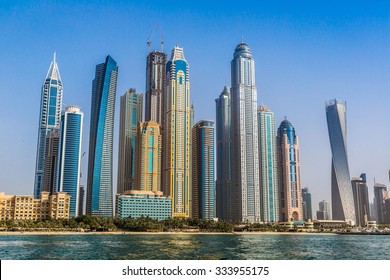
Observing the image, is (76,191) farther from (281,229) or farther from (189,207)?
(281,229)

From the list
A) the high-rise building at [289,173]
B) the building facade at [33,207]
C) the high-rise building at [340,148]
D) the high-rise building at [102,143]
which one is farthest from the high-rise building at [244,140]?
the building facade at [33,207]

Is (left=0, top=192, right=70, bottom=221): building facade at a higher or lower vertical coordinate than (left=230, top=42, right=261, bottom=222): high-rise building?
lower

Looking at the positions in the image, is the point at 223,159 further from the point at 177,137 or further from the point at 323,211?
the point at 323,211

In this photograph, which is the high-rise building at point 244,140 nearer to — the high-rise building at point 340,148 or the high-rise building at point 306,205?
the high-rise building at point 340,148

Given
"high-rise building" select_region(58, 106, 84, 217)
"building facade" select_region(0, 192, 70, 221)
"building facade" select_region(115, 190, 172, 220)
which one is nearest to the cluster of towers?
"high-rise building" select_region(58, 106, 84, 217)

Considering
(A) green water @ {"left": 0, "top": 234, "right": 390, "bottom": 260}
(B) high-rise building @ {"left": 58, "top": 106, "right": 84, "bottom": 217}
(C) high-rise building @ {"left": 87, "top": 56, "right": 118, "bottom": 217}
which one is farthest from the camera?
(C) high-rise building @ {"left": 87, "top": 56, "right": 118, "bottom": 217}

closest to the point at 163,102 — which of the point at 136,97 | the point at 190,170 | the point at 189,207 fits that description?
the point at 136,97

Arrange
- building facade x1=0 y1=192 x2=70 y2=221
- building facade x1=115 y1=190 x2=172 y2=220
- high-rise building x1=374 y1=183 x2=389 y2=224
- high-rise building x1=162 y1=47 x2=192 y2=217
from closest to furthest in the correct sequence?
1. building facade x1=0 y1=192 x2=70 y2=221
2. building facade x1=115 y1=190 x2=172 y2=220
3. high-rise building x1=162 y1=47 x2=192 y2=217
4. high-rise building x1=374 y1=183 x2=389 y2=224

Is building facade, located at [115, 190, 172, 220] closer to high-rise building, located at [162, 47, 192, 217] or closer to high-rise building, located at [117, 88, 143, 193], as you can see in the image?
high-rise building, located at [162, 47, 192, 217]
